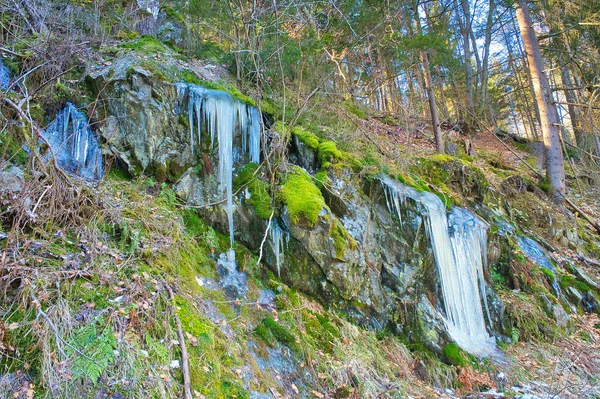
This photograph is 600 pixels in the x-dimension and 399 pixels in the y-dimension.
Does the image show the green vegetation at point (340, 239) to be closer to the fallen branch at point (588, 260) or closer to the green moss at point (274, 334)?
the green moss at point (274, 334)

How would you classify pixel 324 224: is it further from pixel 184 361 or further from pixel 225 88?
pixel 225 88

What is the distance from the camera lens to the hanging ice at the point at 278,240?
5.05m

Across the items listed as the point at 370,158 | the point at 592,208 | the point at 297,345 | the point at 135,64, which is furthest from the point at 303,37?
the point at 592,208

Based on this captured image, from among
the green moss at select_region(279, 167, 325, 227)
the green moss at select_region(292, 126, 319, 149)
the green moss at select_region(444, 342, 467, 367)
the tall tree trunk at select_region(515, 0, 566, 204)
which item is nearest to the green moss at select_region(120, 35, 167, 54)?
the green moss at select_region(292, 126, 319, 149)

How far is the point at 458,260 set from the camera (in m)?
5.87

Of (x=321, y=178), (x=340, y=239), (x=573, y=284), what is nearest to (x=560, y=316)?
(x=573, y=284)

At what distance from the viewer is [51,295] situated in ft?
9.07

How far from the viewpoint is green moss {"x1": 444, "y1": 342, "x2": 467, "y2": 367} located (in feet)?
16.0

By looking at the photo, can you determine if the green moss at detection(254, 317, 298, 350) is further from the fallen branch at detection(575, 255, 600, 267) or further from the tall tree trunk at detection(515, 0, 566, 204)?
the tall tree trunk at detection(515, 0, 566, 204)

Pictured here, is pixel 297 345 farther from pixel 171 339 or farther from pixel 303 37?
pixel 303 37

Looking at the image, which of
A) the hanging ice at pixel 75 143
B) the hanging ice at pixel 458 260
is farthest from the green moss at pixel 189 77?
the hanging ice at pixel 458 260

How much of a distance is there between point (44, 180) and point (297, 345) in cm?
331

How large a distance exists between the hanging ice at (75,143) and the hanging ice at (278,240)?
108 inches

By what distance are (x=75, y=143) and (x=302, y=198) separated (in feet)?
11.9
